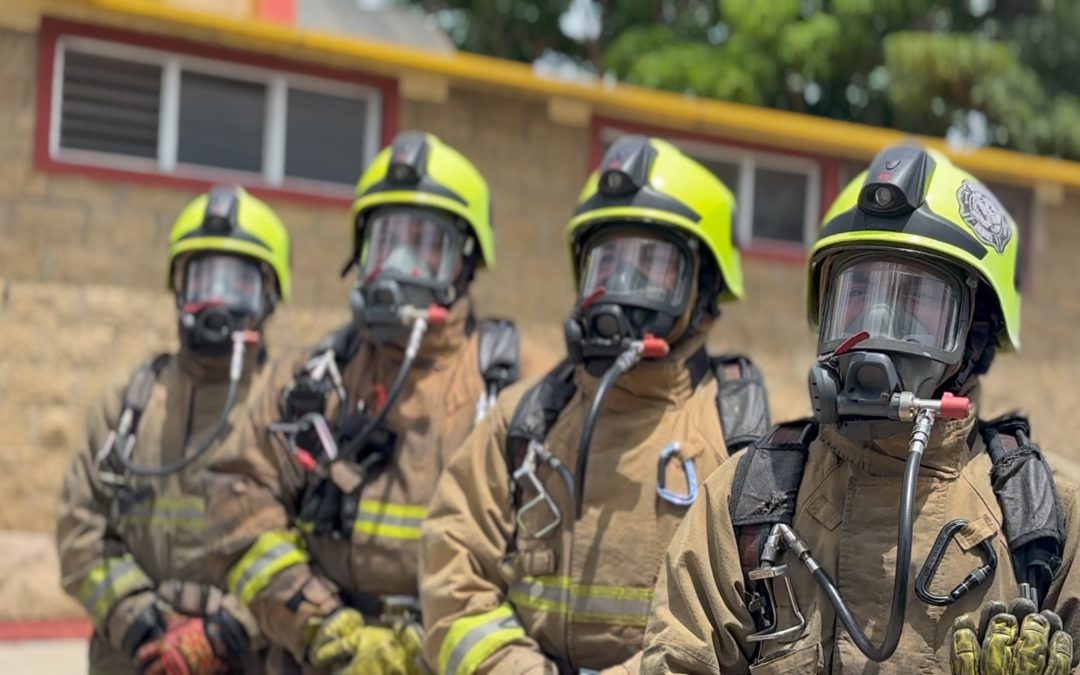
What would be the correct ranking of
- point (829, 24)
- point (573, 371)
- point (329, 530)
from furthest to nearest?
point (829, 24) < point (329, 530) < point (573, 371)

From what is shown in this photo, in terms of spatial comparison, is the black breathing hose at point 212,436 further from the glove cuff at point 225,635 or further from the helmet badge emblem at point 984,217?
the helmet badge emblem at point 984,217

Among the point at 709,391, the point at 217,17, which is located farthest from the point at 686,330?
the point at 217,17

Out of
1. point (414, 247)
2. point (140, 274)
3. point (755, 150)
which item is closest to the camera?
point (414, 247)

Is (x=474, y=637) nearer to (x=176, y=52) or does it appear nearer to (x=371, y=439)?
(x=371, y=439)

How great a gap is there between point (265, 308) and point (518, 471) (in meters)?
2.22

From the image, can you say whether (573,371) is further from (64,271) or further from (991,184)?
(991,184)

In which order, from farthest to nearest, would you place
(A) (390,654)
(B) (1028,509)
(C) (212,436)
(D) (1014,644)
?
1. (C) (212,436)
2. (A) (390,654)
3. (B) (1028,509)
4. (D) (1014,644)

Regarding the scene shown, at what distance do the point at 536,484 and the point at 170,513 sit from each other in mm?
2106

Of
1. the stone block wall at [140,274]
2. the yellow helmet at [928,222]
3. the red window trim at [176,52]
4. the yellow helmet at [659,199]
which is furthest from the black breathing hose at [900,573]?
the red window trim at [176,52]

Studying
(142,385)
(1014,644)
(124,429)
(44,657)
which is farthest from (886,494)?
(44,657)

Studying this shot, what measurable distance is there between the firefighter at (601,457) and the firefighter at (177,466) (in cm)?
151

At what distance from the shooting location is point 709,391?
11.9 feet

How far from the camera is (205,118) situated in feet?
29.3

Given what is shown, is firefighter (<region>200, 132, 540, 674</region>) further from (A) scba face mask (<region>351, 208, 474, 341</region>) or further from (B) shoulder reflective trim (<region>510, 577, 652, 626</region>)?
(B) shoulder reflective trim (<region>510, 577, 652, 626</region>)
